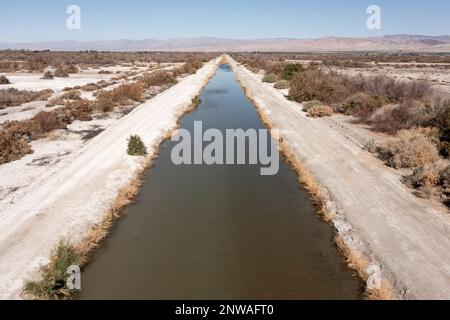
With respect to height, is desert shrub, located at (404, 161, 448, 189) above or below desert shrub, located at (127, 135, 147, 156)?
below

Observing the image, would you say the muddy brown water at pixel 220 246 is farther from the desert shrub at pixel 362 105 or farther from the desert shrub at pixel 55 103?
the desert shrub at pixel 55 103

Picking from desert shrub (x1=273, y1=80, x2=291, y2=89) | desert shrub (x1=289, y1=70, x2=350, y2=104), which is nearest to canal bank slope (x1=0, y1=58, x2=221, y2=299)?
desert shrub (x1=289, y1=70, x2=350, y2=104)

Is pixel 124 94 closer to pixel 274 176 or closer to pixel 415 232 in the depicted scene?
pixel 274 176

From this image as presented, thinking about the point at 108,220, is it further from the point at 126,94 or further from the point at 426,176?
the point at 126,94

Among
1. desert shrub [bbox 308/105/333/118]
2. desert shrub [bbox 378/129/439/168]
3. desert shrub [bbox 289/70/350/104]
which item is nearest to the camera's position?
desert shrub [bbox 378/129/439/168]

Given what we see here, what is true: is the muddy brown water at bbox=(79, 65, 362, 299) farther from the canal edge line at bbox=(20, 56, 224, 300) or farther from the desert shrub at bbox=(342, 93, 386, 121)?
the desert shrub at bbox=(342, 93, 386, 121)

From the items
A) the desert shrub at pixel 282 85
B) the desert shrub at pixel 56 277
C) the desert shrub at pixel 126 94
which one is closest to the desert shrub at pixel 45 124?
the desert shrub at pixel 126 94

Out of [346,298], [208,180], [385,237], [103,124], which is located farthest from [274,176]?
[103,124]
